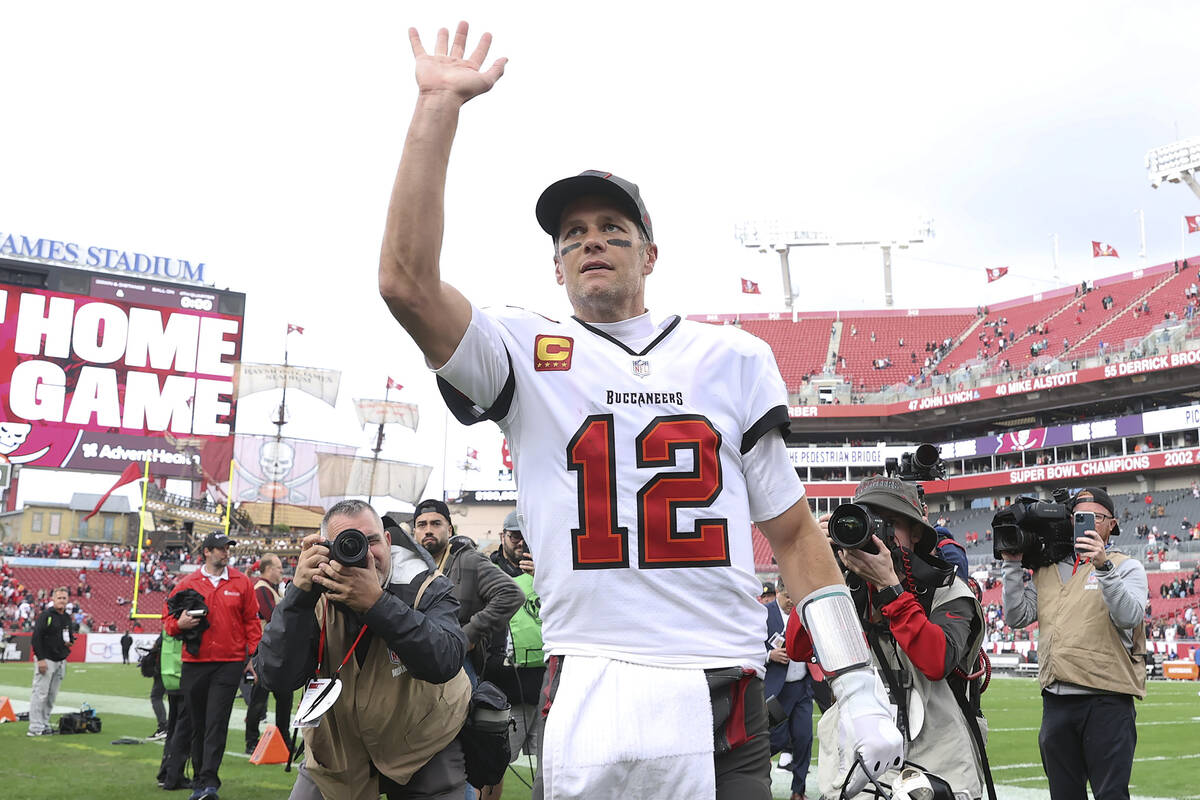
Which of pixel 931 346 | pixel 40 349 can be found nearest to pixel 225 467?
pixel 40 349

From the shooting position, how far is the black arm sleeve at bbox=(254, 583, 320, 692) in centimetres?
423

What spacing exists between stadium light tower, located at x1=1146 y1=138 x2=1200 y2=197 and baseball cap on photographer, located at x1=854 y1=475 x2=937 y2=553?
197 feet

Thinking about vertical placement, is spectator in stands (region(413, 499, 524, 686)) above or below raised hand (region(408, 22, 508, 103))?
below

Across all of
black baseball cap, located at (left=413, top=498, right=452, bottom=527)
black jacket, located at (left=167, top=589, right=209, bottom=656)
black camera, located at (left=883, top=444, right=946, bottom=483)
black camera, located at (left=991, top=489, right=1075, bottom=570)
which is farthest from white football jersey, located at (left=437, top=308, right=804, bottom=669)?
black jacket, located at (left=167, top=589, right=209, bottom=656)

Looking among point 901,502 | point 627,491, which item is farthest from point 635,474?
point 901,502

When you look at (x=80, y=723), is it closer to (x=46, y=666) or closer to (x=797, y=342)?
(x=46, y=666)

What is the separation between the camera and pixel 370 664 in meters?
4.54

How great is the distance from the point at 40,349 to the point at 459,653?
55419mm

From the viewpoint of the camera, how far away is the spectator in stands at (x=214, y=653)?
28.4 feet

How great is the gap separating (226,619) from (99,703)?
10.6 metres

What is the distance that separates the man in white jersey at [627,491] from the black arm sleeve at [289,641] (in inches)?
78.6

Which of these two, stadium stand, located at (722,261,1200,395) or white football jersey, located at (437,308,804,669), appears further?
Answer: stadium stand, located at (722,261,1200,395)

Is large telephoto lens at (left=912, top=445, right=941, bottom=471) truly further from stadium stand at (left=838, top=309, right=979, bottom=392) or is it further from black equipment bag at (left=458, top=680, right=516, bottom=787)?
stadium stand at (left=838, top=309, right=979, bottom=392)

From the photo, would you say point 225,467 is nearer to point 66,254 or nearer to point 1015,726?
point 66,254
